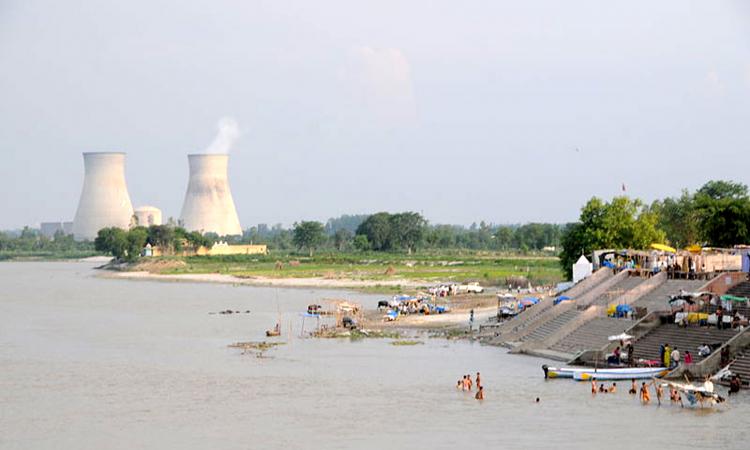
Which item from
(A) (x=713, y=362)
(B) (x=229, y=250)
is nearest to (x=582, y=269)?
(A) (x=713, y=362)

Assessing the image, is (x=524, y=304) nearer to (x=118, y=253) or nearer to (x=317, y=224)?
(x=118, y=253)

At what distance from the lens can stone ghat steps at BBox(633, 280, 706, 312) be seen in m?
37.8

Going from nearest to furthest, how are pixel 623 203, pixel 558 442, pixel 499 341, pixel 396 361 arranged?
pixel 558 442 → pixel 396 361 → pixel 499 341 → pixel 623 203

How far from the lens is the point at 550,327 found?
40.2 metres

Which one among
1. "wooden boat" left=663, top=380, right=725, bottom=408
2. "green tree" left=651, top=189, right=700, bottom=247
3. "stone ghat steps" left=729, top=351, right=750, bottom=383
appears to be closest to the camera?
"wooden boat" left=663, top=380, right=725, bottom=408

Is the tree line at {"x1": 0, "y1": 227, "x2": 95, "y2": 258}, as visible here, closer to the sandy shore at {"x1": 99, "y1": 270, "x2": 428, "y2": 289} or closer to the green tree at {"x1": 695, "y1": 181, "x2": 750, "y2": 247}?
the sandy shore at {"x1": 99, "y1": 270, "x2": 428, "y2": 289}

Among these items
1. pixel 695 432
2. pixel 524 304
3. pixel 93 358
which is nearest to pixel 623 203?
pixel 524 304

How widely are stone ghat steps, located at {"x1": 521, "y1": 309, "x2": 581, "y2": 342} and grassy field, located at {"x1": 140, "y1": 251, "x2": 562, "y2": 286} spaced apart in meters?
30.9

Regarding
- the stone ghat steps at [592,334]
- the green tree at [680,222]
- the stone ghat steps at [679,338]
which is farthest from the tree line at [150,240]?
the stone ghat steps at [679,338]

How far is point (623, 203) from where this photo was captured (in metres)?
56.0

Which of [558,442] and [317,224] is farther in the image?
[317,224]

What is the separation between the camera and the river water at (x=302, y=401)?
84.3 feet

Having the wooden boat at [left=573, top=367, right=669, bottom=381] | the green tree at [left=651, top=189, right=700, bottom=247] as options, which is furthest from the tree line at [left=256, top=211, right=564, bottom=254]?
the wooden boat at [left=573, top=367, right=669, bottom=381]

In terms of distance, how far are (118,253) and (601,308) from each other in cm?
9664
